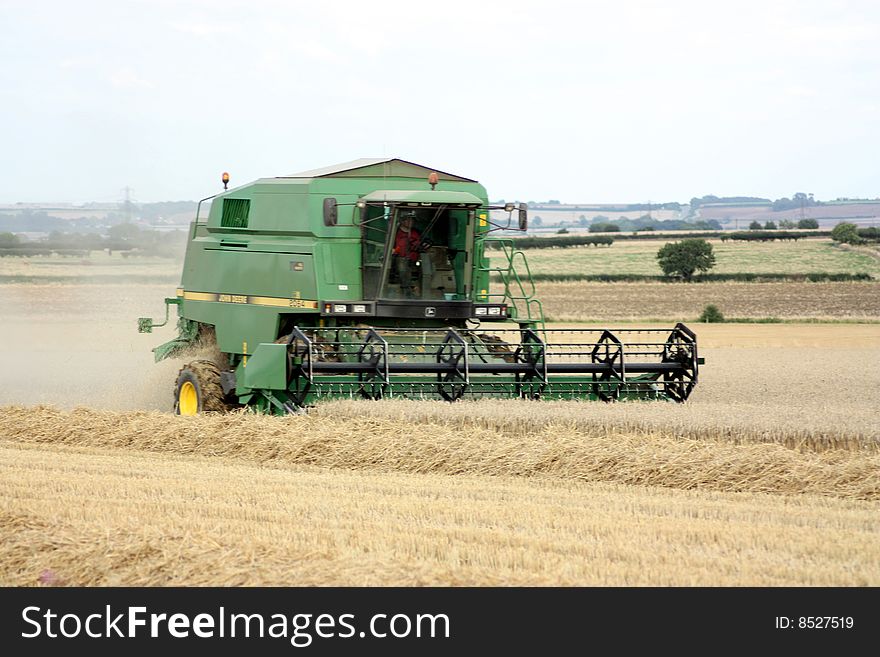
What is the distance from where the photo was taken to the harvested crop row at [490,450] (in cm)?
847

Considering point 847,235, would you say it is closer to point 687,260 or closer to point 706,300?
point 687,260

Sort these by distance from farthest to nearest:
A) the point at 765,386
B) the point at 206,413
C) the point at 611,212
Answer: the point at 611,212 → the point at 765,386 → the point at 206,413

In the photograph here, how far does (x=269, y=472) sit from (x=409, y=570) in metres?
3.72

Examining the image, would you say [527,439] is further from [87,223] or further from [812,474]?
[87,223]

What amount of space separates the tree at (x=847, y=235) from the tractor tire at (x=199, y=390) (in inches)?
2203

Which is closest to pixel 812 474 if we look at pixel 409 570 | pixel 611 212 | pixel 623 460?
pixel 623 460

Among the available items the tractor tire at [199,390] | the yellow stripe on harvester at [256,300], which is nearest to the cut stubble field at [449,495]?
the tractor tire at [199,390]

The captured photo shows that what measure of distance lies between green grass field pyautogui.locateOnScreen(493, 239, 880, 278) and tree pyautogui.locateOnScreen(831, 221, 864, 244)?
2.03ft

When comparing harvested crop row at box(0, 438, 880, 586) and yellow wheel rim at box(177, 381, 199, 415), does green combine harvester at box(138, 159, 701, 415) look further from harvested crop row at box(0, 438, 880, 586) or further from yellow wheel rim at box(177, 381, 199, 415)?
harvested crop row at box(0, 438, 880, 586)

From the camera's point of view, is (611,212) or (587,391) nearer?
(587,391)

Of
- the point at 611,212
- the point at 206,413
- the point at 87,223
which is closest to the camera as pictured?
the point at 206,413

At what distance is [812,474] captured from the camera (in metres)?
8.38

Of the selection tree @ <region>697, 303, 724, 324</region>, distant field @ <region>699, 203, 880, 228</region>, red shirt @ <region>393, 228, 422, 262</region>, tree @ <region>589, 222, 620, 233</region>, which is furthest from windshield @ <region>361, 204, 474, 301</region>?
distant field @ <region>699, 203, 880, 228</region>

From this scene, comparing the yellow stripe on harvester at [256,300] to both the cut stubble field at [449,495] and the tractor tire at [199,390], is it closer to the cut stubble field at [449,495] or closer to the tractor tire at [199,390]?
the tractor tire at [199,390]
